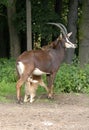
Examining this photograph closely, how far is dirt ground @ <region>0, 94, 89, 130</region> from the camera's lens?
8367mm

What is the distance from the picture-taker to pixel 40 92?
1302 cm

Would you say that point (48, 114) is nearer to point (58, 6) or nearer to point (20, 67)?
point (20, 67)

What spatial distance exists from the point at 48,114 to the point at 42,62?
84.7 inches

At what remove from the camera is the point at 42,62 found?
11492 mm

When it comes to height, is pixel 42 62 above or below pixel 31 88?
above

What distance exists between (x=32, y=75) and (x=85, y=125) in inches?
129

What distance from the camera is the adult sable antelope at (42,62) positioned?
37.0 ft

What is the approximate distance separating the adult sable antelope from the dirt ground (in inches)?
21.4

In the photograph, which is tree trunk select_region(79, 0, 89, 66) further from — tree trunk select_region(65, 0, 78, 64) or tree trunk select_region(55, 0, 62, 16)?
tree trunk select_region(55, 0, 62, 16)

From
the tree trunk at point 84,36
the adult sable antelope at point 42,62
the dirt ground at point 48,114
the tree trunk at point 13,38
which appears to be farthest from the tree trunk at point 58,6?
the dirt ground at point 48,114

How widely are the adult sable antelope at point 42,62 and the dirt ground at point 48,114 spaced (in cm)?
54

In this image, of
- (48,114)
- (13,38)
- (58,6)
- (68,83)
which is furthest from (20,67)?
(58,6)

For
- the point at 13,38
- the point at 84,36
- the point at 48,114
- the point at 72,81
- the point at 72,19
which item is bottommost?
the point at 13,38

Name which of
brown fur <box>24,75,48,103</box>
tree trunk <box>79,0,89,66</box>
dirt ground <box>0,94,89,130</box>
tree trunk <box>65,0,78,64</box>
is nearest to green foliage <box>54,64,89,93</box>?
dirt ground <box>0,94,89,130</box>
